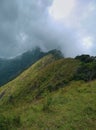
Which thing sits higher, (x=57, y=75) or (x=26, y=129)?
(x=57, y=75)

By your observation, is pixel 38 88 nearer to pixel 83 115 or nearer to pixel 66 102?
pixel 66 102

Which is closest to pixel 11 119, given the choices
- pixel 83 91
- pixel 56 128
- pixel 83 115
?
pixel 56 128

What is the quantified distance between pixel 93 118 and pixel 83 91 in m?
21.0

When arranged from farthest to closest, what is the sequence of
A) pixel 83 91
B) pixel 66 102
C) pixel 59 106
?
pixel 83 91 → pixel 66 102 → pixel 59 106

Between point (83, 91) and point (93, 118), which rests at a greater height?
point (83, 91)

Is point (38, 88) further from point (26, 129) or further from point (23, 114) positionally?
point (26, 129)

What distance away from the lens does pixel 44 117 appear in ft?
116

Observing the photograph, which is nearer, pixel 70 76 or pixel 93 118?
pixel 93 118

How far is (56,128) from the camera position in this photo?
2994 centimetres

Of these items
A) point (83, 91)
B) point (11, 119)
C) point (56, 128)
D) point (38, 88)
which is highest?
point (38, 88)

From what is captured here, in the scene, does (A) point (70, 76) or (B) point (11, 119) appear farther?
(A) point (70, 76)

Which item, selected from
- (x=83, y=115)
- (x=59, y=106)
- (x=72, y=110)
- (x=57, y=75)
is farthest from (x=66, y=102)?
(x=57, y=75)

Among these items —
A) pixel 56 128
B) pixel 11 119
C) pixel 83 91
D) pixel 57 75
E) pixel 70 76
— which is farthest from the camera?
pixel 57 75

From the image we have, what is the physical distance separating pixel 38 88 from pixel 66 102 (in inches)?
3206
